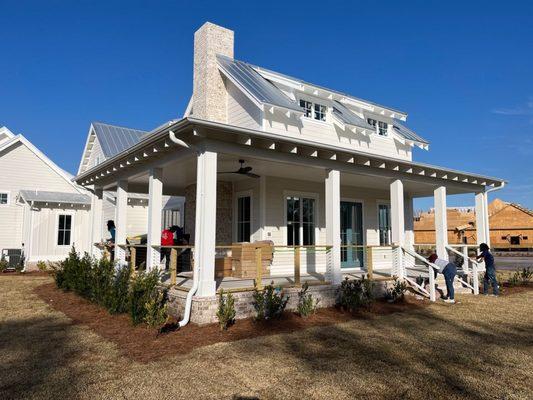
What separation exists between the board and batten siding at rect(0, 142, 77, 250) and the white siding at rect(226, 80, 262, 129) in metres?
11.5

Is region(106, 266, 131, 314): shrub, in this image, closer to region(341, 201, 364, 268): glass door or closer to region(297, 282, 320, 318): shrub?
region(297, 282, 320, 318): shrub

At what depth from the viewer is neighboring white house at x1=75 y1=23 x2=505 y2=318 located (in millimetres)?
8312

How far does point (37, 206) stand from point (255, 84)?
461 inches

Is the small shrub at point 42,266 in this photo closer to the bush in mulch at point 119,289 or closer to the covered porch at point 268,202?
the covered porch at point 268,202

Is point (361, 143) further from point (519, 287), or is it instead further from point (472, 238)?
point (472, 238)

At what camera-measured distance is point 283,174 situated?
11148 millimetres

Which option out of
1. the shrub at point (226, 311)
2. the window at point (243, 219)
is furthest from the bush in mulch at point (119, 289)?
the window at point (243, 219)

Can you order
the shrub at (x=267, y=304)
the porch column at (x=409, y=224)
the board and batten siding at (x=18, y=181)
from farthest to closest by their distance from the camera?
the board and batten siding at (x=18, y=181) → the porch column at (x=409, y=224) → the shrub at (x=267, y=304)

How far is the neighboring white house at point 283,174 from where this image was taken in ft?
27.3

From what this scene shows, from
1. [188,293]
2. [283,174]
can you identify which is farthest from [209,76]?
[188,293]

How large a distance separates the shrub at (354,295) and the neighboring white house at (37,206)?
521 inches

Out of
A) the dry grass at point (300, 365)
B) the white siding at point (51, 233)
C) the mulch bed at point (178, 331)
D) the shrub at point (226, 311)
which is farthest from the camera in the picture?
the white siding at point (51, 233)

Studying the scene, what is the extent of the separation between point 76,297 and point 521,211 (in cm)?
3813

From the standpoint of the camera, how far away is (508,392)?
4.35 meters
